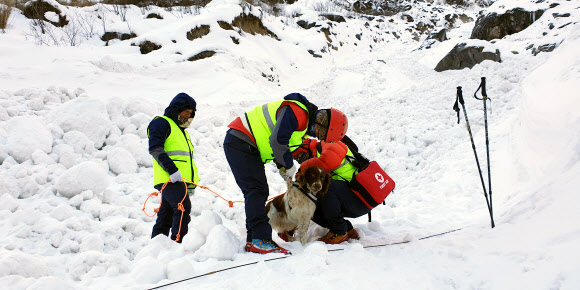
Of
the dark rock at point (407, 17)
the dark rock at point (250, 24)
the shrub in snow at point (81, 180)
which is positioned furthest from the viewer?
the dark rock at point (407, 17)

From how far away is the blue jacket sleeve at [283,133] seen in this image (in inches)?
108

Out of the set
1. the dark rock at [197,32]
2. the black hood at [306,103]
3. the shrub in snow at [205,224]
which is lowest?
the shrub in snow at [205,224]

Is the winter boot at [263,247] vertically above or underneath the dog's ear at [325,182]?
underneath

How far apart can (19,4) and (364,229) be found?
16.6 meters

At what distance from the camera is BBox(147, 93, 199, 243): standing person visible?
3.18 meters

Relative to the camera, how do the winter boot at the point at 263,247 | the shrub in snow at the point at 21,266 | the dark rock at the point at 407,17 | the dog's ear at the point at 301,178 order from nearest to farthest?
the shrub in snow at the point at 21,266 → the winter boot at the point at 263,247 → the dog's ear at the point at 301,178 → the dark rock at the point at 407,17

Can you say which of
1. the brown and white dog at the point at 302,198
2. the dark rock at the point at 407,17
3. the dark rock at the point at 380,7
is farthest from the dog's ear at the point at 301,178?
the dark rock at the point at 380,7

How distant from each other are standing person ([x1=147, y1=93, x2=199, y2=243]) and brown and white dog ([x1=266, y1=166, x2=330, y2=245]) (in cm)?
100

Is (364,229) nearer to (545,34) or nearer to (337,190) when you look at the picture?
(337,190)

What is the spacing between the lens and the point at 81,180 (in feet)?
13.2

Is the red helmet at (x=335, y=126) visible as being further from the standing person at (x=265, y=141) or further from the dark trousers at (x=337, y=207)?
the dark trousers at (x=337, y=207)

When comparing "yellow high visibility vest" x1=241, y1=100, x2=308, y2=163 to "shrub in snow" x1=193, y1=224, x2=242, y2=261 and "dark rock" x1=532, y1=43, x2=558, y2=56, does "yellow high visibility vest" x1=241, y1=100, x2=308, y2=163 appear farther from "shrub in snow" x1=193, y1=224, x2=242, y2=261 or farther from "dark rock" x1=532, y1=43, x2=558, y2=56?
"dark rock" x1=532, y1=43, x2=558, y2=56

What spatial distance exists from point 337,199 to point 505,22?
13773 millimetres

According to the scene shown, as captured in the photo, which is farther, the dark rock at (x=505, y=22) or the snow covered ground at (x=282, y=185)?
the dark rock at (x=505, y=22)
